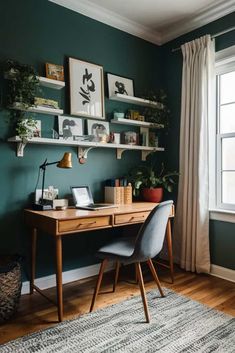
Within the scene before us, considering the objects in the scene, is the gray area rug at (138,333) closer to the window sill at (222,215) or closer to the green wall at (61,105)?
the green wall at (61,105)

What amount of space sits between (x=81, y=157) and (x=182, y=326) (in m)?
1.68

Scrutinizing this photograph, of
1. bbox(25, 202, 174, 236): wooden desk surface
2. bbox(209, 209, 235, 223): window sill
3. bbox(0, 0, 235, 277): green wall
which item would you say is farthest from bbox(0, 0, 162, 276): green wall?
bbox(209, 209, 235, 223): window sill

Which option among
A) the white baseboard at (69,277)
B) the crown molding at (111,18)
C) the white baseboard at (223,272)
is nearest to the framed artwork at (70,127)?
the crown molding at (111,18)

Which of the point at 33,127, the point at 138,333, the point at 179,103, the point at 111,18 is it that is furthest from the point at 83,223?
the point at 111,18

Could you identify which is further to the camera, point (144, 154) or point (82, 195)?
Answer: point (144, 154)

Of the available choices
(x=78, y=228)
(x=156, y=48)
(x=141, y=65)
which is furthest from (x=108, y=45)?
(x=78, y=228)

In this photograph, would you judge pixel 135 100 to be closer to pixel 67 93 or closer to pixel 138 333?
pixel 67 93

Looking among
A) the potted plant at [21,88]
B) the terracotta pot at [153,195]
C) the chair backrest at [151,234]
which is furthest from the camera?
the terracotta pot at [153,195]

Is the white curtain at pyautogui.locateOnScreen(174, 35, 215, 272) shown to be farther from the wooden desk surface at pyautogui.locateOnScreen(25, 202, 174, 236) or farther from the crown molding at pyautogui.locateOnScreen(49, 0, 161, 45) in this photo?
the wooden desk surface at pyautogui.locateOnScreen(25, 202, 174, 236)

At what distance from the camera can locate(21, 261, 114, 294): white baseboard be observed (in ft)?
8.18

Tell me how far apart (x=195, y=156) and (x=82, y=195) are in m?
1.23

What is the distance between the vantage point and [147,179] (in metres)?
3.02

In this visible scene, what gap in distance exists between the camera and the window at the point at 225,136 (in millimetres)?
2844

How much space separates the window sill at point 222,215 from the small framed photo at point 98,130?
1316mm
